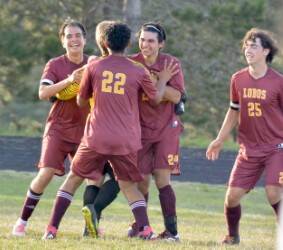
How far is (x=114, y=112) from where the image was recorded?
8.91 metres

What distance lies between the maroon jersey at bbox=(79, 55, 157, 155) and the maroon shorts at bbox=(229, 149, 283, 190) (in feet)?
4.04

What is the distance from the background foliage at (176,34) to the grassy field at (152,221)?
757 centimetres

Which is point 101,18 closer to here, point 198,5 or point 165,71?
point 198,5

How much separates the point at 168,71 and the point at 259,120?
945 millimetres

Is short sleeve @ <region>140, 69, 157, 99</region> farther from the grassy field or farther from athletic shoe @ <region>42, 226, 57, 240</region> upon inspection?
athletic shoe @ <region>42, 226, 57, 240</region>

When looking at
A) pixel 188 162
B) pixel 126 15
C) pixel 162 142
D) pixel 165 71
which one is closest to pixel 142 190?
pixel 162 142

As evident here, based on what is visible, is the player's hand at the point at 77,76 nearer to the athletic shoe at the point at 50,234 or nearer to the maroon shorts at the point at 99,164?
the maroon shorts at the point at 99,164

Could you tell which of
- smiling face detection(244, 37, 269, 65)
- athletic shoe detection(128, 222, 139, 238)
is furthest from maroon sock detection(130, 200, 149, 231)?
smiling face detection(244, 37, 269, 65)

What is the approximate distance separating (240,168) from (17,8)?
1884 cm

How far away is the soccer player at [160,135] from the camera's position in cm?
962

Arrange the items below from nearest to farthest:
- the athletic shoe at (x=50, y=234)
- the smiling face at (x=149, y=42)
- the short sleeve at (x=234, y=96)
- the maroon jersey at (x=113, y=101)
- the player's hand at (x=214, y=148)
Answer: the maroon jersey at (x=113, y=101), the athletic shoe at (x=50, y=234), the smiling face at (x=149, y=42), the short sleeve at (x=234, y=96), the player's hand at (x=214, y=148)

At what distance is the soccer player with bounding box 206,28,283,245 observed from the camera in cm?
952

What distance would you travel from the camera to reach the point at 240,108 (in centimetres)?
972

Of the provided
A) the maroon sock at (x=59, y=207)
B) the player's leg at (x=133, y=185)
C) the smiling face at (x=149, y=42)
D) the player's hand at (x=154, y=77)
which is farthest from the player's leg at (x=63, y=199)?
the smiling face at (x=149, y=42)
